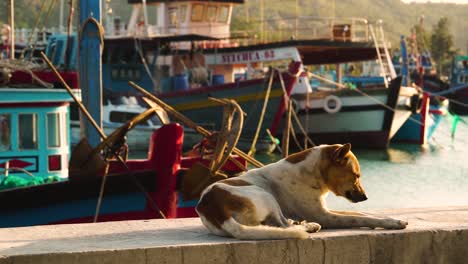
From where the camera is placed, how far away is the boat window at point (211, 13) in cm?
4616

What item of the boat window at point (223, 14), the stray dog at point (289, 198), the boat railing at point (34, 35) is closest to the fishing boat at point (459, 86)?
the boat window at point (223, 14)

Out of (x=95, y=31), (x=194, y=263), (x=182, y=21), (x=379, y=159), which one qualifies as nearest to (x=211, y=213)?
(x=194, y=263)

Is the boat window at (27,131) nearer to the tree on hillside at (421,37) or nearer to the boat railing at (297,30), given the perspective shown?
the boat railing at (297,30)

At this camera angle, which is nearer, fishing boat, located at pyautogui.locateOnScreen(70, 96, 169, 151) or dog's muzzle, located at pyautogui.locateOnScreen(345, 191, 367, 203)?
dog's muzzle, located at pyautogui.locateOnScreen(345, 191, 367, 203)

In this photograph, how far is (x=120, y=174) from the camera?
1381 cm

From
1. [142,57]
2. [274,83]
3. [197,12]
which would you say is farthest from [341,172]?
[197,12]

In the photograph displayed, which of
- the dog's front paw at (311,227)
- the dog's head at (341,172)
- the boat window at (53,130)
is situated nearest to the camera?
the dog's front paw at (311,227)

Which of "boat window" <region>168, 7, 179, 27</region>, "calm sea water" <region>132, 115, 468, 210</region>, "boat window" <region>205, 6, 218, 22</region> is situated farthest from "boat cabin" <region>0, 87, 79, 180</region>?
"boat window" <region>205, 6, 218, 22</region>

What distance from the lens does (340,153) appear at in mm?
7488

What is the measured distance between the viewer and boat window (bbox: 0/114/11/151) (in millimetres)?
16094

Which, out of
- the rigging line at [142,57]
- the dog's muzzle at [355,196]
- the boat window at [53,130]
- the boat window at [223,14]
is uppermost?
the boat window at [223,14]

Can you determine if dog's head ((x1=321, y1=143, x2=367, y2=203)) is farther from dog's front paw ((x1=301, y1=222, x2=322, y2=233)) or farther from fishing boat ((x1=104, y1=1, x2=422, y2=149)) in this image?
fishing boat ((x1=104, y1=1, x2=422, y2=149))

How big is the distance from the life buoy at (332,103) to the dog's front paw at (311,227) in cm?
3189

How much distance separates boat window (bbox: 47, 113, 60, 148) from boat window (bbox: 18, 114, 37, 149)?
236mm
